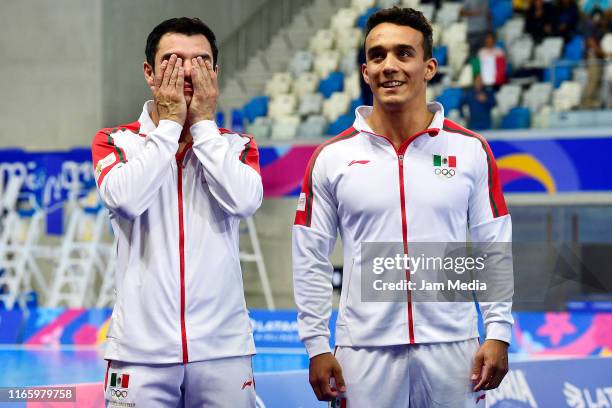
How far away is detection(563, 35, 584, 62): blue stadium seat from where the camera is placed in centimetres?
1190

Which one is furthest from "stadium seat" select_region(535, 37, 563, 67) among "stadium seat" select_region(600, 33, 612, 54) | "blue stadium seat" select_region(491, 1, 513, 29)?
"blue stadium seat" select_region(491, 1, 513, 29)

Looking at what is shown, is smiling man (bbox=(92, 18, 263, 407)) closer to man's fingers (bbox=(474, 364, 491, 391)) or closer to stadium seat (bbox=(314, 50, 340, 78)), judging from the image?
man's fingers (bbox=(474, 364, 491, 391))

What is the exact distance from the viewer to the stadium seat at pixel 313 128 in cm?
1283

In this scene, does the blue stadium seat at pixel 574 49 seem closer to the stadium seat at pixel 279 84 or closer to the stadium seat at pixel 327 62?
the stadium seat at pixel 327 62

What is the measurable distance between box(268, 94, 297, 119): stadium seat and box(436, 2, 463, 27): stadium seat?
8.01 feet

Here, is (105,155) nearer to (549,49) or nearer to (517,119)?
(517,119)

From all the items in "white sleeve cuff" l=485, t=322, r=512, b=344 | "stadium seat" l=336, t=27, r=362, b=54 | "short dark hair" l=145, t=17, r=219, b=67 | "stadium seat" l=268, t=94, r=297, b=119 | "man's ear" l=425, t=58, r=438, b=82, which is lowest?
"white sleeve cuff" l=485, t=322, r=512, b=344

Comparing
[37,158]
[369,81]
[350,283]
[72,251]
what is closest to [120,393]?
[350,283]

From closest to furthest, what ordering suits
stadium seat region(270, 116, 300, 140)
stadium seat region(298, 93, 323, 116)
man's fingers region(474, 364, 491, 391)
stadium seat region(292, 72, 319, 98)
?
man's fingers region(474, 364, 491, 391)
stadium seat region(270, 116, 300, 140)
stadium seat region(298, 93, 323, 116)
stadium seat region(292, 72, 319, 98)

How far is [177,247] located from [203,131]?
400 millimetres

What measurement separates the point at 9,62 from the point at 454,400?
1330 cm

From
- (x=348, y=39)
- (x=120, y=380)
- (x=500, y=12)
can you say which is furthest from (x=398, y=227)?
(x=348, y=39)

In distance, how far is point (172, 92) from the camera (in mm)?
3207

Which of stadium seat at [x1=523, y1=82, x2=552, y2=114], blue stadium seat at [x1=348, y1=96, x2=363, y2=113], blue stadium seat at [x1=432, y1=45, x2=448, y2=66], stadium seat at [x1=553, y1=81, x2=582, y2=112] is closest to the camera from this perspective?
stadium seat at [x1=553, y1=81, x2=582, y2=112]
